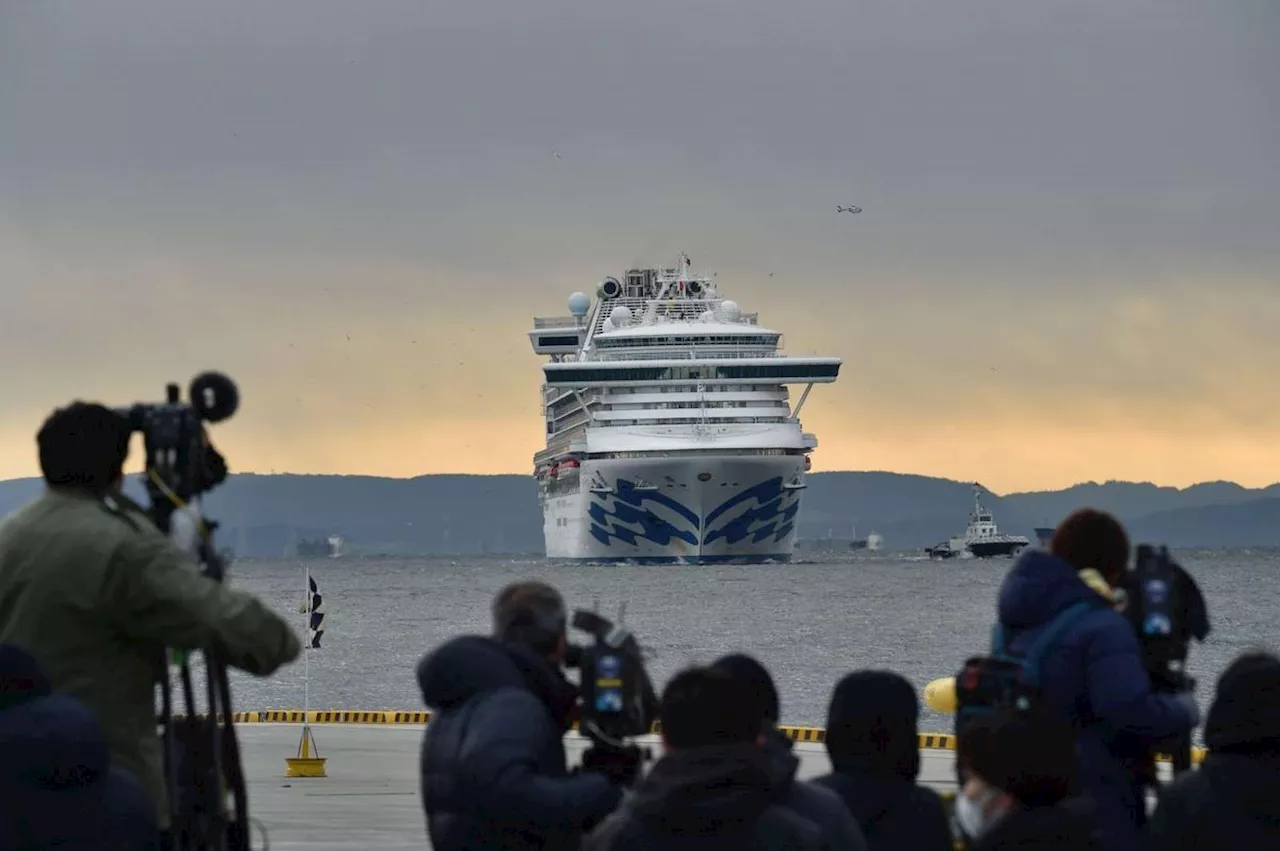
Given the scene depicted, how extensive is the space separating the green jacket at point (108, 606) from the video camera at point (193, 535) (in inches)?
3.5

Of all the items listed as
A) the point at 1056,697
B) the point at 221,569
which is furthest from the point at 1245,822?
the point at 221,569

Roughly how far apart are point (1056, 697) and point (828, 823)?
4.77 ft

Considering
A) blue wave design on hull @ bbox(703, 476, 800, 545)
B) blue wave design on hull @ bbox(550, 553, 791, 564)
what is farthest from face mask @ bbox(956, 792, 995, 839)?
blue wave design on hull @ bbox(550, 553, 791, 564)

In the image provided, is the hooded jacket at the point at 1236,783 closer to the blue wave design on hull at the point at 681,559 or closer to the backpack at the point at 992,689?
the backpack at the point at 992,689

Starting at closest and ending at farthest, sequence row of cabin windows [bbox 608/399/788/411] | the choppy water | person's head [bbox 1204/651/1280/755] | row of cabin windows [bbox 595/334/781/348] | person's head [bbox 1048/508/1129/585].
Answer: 1. person's head [bbox 1204/651/1280/755]
2. person's head [bbox 1048/508/1129/585]
3. the choppy water
4. row of cabin windows [bbox 608/399/788/411]
5. row of cabin windows [bbox 595/334/781/348]

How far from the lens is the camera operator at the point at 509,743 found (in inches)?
230

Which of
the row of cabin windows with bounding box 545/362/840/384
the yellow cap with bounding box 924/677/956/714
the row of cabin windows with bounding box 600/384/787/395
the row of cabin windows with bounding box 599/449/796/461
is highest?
the row of cabin windows with bounding box 545/362/840/384

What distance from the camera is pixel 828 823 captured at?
17.4 ft

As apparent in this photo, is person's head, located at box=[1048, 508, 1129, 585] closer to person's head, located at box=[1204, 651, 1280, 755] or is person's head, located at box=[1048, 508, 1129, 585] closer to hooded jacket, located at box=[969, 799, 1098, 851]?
person's head, located at box=[1204, 651, 1280, 755]

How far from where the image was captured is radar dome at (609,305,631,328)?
102m

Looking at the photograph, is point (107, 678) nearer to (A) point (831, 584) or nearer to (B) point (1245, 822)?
(B) point (1245, 822)

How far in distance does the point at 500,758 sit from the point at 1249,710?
1.88 metres

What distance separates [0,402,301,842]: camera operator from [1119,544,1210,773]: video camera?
2582 millimetres

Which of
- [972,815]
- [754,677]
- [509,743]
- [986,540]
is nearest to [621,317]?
[986,540]
